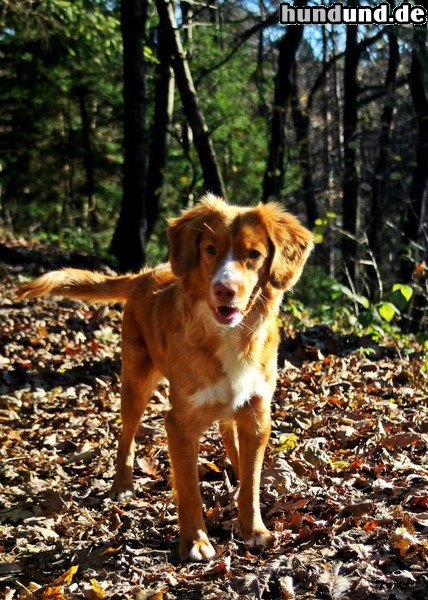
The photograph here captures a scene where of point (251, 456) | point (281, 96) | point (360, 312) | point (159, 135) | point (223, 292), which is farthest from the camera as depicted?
point (159, 135)

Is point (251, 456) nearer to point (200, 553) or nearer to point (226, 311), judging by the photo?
point (200, 553)

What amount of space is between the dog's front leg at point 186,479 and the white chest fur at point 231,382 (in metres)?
0.17

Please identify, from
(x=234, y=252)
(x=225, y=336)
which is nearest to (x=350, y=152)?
(x=234, y=252)

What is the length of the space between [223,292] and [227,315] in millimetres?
183

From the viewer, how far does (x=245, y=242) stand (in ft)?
13.0

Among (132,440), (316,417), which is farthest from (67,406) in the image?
(316,417)

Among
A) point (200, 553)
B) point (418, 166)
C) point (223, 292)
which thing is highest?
point (418, 166)

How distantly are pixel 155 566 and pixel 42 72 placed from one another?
1927 centimetres

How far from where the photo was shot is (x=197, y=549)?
149 inches

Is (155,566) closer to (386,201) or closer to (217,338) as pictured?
(217,338)

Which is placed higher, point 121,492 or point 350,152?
point 350,152

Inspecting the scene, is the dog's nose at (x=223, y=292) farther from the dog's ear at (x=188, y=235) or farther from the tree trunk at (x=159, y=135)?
the tree trunk at (x=159, y=135)

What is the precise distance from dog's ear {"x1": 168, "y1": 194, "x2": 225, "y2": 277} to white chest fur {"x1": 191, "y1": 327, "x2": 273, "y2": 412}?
496 millimetres

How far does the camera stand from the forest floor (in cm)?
349
